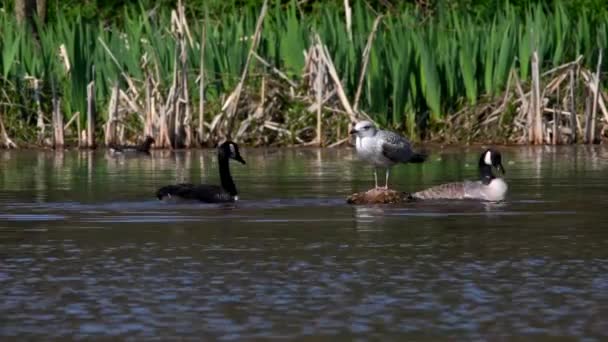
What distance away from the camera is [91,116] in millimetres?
24797

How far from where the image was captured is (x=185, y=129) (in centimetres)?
2450

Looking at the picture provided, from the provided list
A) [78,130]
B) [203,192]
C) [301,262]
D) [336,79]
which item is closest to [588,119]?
[336,79]

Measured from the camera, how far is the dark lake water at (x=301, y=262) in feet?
27.0

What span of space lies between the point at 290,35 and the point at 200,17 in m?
7.23

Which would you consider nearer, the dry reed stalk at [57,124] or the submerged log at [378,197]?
the submerged log at [378,197]

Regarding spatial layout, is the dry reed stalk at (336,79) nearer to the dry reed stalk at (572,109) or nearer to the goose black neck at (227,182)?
the dry reed stalk at (572,109)

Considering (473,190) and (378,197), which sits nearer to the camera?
(378,197)

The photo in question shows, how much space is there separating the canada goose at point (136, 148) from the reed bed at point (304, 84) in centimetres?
39

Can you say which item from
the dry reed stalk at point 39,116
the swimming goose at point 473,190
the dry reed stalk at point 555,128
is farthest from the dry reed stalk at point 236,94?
the swimming goose at point 473,190

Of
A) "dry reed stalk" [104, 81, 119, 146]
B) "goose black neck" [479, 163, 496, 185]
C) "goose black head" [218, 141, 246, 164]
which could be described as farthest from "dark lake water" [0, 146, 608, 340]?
"dry reed stalk" [104, 81, 119, 146]

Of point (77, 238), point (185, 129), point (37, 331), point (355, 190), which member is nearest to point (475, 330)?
point (37, 331)

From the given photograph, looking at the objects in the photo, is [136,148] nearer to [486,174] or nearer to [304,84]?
[304,84]

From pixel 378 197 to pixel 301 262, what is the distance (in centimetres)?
437

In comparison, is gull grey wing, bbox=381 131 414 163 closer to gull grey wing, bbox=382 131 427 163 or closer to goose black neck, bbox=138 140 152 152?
gull grey wing, bbox=382 131 427 163
